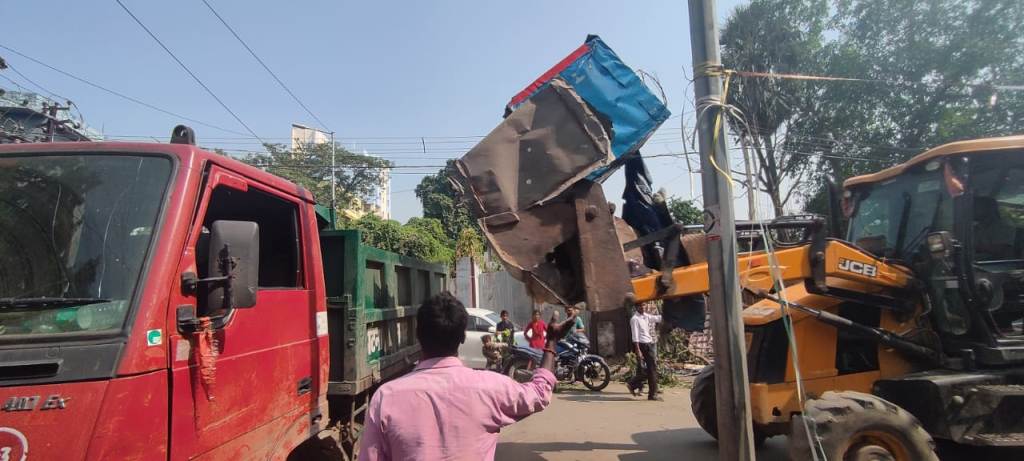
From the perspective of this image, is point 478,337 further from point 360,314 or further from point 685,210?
point 685,210

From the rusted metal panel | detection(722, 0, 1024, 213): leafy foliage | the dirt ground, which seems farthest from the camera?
detection(722, 0, 1024, 213): leafy foliage

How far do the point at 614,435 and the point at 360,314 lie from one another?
14.1ft

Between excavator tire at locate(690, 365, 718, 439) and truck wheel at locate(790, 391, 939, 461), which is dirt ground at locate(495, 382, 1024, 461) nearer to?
excavator tire at locate(690, 365, 718, 439)

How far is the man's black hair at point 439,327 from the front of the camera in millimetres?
2035

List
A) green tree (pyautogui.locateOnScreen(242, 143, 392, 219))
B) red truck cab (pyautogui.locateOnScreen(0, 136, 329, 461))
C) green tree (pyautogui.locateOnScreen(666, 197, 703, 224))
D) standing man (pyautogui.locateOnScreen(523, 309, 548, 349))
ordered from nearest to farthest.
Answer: red truck cab (pyautogui.locateOnScreen(0, 136, 329, 461)) → standing man (pyautogui.locateOnScreen(523, 309, 548, 349)) → green tree (pyautogui.locateOnScreen(666, 197, 703, 224)) → green tree (pyautogui.locateOnScreen(242, 143, 392, 219))

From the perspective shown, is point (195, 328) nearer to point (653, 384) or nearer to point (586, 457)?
point (586, 457)

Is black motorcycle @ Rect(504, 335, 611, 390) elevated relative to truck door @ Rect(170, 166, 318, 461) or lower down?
lower down

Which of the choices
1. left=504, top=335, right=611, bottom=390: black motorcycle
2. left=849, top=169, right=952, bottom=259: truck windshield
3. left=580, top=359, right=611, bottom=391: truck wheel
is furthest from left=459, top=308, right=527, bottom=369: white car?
left=849, top=169, right=952, bottom=259: truck windshield

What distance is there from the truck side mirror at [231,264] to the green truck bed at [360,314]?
155 cm

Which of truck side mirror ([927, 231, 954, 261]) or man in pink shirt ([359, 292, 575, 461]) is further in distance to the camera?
truck side mirror ([927, 231, 954, 261])

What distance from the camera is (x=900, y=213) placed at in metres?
4.90

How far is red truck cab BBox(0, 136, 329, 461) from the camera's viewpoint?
1864 mm

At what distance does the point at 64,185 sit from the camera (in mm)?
2355

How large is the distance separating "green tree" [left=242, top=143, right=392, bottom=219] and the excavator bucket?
19978 mm
